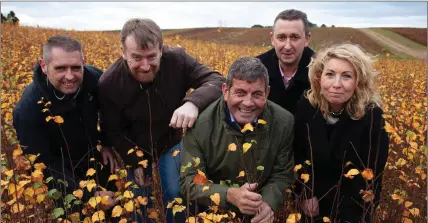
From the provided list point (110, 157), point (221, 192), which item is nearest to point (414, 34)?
point (110, 157)

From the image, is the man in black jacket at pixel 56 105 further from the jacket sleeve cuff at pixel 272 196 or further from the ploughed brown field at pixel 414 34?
the ploughed brown field at pixel 414 34

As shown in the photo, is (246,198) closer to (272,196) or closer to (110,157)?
(272,196)

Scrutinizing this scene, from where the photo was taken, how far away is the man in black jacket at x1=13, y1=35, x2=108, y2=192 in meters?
2.93

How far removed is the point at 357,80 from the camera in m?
2.63

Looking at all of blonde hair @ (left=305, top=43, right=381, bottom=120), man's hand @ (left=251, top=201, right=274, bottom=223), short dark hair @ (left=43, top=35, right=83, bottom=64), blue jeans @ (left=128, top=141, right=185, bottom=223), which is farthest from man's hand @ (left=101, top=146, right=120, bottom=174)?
blonde hair @ (left=305, top=43, right=381, bottom=120)

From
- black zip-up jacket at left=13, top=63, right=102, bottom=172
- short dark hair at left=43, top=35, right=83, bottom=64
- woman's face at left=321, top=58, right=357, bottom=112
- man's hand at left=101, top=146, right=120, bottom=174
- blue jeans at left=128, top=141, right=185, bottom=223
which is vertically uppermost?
short dark hair at left=43, top=35, right=83, bottom=64

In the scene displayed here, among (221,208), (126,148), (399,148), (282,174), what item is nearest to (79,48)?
(126,148)

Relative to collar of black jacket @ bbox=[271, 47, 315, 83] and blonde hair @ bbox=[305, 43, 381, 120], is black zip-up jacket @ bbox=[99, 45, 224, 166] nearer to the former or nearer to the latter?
collar of black jacket @ bbox=[271, 47, 315, 83]

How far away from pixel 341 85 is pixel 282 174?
0.77 m

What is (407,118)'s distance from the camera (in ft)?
14.9

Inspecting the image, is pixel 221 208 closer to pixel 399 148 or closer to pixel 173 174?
pixel 173 174

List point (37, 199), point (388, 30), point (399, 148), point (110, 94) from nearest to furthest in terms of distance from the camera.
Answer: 1. point (37, 199)
2. point (110, 94)
3. point (399, 148)
4. point (388, 30)

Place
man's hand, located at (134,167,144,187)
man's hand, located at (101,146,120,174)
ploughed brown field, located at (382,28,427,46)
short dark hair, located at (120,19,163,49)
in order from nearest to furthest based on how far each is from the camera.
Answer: short dark hair, located at (120,19,163,49), man's hand, located at (134,167,144,187), man's hand, located at (101,146,120,174), ploughed brown field, located at (382,28,427,46)

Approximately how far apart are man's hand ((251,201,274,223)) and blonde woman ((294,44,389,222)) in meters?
0.25
